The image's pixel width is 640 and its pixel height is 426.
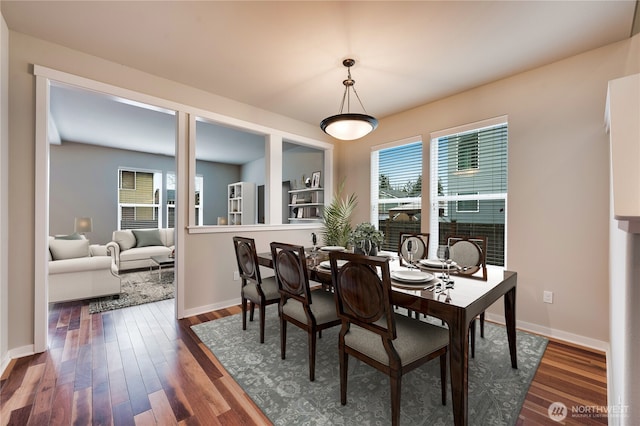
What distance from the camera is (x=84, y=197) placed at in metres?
5.75

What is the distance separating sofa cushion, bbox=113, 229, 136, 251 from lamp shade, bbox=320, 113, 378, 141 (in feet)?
17.1

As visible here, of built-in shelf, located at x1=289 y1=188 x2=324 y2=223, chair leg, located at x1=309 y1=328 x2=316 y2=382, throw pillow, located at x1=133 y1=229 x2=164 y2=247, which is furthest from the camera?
throw pillow, located at x1=133 y1=229 x2=164 y2=247

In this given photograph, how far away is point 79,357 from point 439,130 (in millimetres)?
4326

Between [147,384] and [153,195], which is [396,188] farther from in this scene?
[153,195]

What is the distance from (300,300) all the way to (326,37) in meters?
2.12

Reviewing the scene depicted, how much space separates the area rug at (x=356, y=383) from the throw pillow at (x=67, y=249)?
2.51 m

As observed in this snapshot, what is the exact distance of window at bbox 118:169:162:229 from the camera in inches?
248

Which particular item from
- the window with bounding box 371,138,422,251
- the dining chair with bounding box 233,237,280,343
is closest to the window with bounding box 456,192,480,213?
the window with bounding box 371,138,422,251

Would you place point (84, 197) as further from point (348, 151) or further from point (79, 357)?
point (348, 151)

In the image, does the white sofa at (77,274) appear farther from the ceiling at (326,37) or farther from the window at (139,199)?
the window at (139,199)

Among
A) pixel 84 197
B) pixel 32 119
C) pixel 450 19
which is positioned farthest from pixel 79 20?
pixel 84 197

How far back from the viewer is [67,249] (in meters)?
3.66

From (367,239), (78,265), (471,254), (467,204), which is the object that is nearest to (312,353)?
(367,239)

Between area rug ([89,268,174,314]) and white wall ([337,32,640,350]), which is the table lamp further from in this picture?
white wall ([337,32,640,350])
